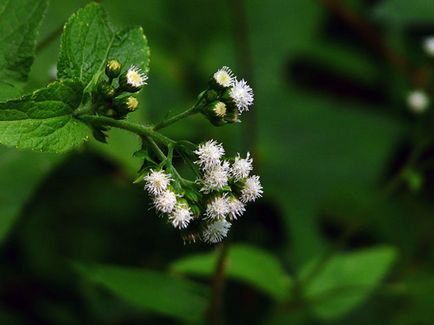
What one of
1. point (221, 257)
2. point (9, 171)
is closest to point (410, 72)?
point (221, 257)

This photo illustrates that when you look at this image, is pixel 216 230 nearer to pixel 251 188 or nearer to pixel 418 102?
pixel 251 188

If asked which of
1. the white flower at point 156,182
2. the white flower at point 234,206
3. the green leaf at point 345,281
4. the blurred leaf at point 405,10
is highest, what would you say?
the blurred leaf at point 405,10

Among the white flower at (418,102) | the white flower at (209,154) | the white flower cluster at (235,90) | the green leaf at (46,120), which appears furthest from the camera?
the white flower at (418,102)

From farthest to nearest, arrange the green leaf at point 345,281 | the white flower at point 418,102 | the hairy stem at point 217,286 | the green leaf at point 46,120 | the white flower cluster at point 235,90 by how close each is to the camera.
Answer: the white flower at point 418,102 → the green leaf at point 345,281 → the hairy stem at point 217,286 → the white flower cluster at point 235,90 → the green leaf at point 46,120

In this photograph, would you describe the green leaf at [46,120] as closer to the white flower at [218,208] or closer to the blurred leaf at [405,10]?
the white flower at [218,208]

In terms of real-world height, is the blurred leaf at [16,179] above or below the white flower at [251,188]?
above

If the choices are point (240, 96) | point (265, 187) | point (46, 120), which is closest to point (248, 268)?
point (265, 187)

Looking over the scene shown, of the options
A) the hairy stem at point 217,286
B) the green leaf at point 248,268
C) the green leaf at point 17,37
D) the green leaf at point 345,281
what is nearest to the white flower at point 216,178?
the green leaf at point 17,37

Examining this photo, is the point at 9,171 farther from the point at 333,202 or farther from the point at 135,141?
the point at 333,202
